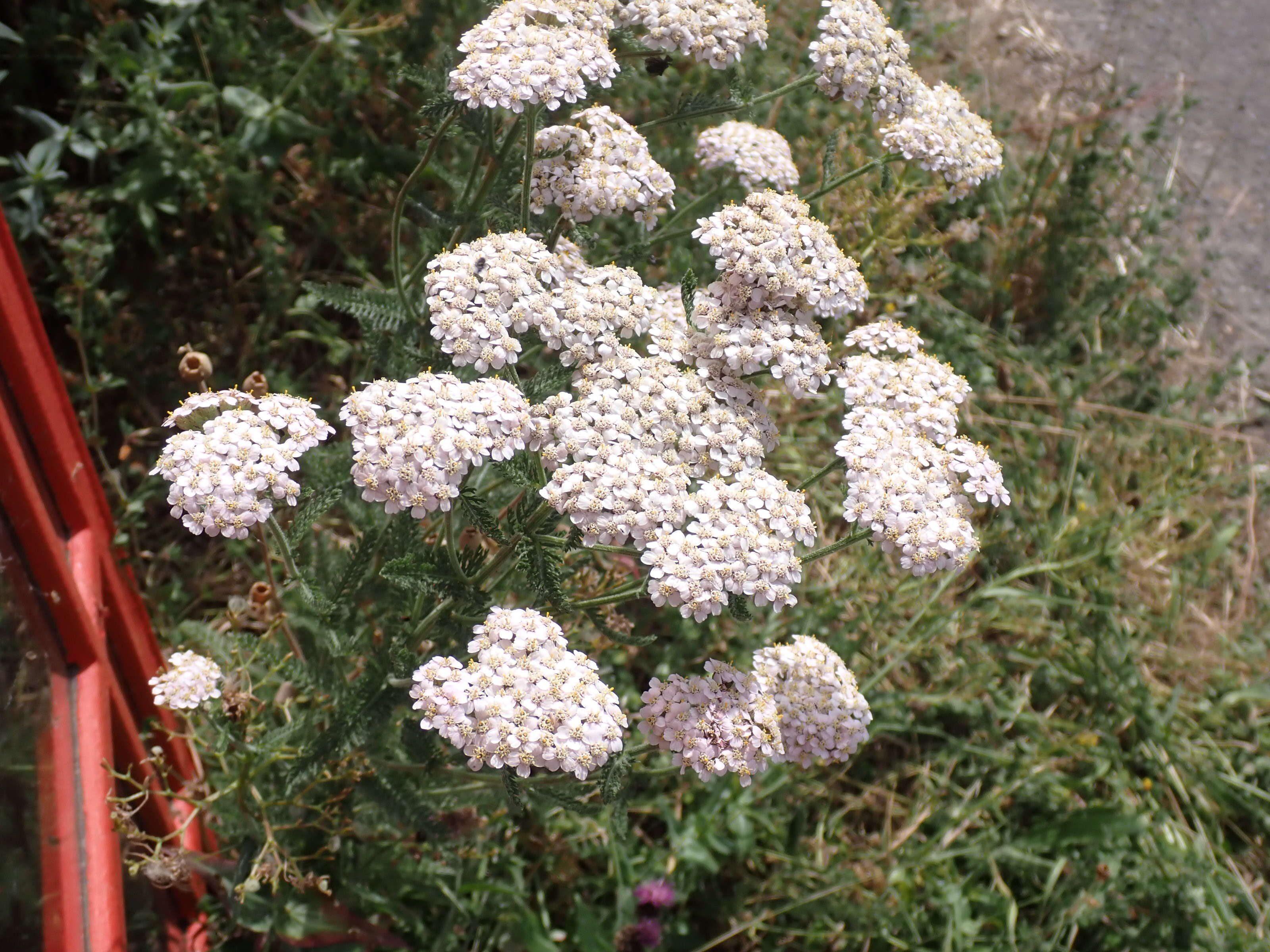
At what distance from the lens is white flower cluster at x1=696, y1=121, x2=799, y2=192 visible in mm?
2818

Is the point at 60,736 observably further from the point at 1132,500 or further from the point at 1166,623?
the point at 1132,500

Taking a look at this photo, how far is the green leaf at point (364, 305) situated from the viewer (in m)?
2.53

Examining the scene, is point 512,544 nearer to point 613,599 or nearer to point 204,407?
point 613,599

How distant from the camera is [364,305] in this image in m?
2.55

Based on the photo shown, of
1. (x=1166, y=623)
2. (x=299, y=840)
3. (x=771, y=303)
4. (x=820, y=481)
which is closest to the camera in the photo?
(x=771, y=303)

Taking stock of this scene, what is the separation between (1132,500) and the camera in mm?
4770

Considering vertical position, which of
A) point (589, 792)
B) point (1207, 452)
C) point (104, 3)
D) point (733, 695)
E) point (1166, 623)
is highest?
point (104, 3)

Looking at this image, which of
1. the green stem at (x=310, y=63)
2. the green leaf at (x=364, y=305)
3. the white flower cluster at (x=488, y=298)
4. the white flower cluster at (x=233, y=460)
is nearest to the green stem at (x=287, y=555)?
the white flower cluster at (x=233, y=460)

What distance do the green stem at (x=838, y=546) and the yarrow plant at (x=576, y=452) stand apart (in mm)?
12

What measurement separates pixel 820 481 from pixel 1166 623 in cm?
150

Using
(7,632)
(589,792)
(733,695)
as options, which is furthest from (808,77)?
(7,632)

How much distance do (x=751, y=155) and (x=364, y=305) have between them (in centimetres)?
110

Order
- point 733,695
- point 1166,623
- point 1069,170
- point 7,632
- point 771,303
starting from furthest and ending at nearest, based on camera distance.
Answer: point 1069,170 → point 1166,623 → point 771,303 → point 733,695 → point 7,632

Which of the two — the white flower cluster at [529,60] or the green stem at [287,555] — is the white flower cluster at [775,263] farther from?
the green stem at [287,555]
